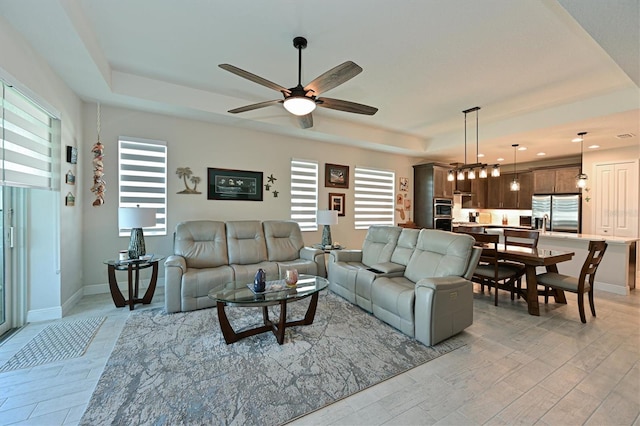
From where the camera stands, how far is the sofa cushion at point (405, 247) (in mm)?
3619

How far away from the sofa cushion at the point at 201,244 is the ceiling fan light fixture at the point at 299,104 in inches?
91.9

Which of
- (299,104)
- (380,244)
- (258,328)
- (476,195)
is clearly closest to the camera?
(299,104)

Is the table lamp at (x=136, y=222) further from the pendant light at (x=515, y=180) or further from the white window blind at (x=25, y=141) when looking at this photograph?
the pendant light at (x=515, y=180)

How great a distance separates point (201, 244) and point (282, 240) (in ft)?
4.12

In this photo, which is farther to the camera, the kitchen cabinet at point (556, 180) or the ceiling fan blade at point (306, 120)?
the kitchen cabinet at point (556, 180)

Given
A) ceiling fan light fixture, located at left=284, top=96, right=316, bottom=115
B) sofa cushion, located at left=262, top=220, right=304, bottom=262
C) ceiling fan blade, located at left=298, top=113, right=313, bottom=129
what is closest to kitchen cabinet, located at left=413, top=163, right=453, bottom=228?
sofa cushion, located at left=262, top=220, right=304, bottom=262

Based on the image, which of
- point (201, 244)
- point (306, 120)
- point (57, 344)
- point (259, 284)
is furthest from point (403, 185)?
point (57, 344)

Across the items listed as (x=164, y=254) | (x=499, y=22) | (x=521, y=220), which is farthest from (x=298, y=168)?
(x=521, y=220)

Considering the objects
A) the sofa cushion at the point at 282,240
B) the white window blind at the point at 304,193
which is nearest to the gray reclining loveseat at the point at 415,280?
the sofa cushion at the point at 282,240

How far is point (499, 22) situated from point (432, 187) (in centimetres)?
440

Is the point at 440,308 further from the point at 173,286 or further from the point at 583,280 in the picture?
the point at 173,286

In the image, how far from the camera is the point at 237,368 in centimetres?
220

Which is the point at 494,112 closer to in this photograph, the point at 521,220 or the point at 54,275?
the point at 521,220

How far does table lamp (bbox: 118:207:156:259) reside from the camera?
10.9ft
